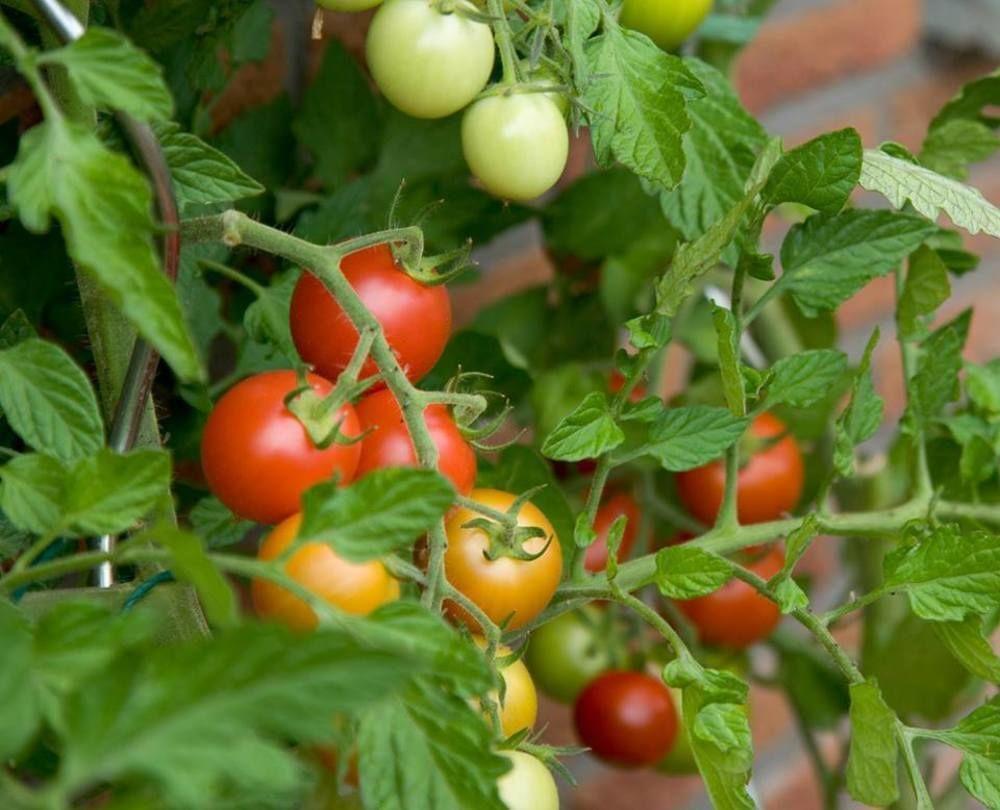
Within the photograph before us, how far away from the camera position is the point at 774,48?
0.95 m

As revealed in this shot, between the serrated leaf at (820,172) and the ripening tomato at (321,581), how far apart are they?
0.17m

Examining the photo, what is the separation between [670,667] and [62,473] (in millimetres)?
184

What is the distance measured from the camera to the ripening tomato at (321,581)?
13.3 inches

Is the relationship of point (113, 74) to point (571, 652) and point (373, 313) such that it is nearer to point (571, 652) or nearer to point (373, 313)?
point (373, 313)

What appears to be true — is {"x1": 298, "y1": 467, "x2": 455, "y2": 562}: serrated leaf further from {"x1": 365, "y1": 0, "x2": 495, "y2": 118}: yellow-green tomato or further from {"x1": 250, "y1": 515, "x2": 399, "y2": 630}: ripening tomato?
{"x1": 365, "y1": 0, "x2": 495, "y2": 118}: yellow-green tomato

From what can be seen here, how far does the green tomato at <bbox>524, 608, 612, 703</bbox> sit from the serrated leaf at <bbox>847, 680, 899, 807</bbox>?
26cm

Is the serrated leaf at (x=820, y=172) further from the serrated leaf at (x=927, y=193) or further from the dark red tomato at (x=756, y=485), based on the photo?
the dark red tomato at (x=756, y=485)

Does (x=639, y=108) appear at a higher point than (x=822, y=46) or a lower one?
higher

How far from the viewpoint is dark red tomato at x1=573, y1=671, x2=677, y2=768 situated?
62 centimetres

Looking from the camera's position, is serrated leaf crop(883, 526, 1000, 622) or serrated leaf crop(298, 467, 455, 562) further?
serrated leaf crop(883, 526, 1000, 622)

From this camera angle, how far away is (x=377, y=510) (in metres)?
0.30

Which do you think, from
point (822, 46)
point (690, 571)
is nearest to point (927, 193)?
point (690, 571)

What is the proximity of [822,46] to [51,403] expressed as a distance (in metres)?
0.80

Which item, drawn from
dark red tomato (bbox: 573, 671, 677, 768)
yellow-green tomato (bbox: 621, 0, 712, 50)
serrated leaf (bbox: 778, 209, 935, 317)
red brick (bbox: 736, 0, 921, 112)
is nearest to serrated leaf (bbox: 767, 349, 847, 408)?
serrated leaf (bbox: 778, 209, 935, 317)
